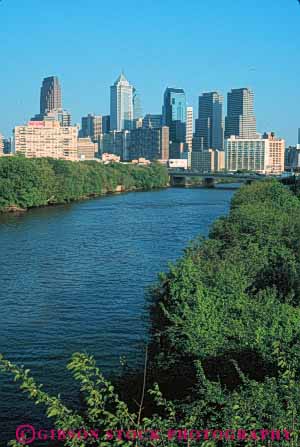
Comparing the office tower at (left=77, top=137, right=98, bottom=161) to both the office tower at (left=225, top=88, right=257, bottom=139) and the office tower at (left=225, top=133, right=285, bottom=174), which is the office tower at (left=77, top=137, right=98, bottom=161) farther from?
the office tower at (left=225, top=88, right=257, bottom=139)

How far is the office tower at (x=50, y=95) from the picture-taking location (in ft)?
431

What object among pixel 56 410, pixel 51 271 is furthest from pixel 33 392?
pixel 51 271

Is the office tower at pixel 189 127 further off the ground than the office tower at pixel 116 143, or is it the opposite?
the office tower at pixel 189 127

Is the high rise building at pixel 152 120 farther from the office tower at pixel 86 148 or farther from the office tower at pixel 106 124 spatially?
the office tower at pixel 86 148

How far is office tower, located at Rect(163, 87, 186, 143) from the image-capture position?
385 ft

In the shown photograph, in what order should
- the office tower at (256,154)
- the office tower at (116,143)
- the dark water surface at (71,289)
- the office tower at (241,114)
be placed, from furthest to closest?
the office tower at (241,114) < the office tower at (116,143) < the office tower at (256,154) < the dark water surface at (71,289)

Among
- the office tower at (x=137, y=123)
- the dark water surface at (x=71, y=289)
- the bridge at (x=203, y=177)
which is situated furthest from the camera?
the office tower at (x=137, y=123)

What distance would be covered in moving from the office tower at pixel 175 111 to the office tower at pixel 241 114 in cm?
902

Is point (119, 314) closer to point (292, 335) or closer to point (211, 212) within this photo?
point (292, 335)

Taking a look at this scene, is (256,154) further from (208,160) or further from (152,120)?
(152,120)

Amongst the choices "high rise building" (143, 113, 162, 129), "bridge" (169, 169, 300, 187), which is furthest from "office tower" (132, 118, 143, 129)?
"bridge" (169, 169, 300, 187)

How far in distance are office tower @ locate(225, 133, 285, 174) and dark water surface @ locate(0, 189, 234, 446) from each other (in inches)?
2436

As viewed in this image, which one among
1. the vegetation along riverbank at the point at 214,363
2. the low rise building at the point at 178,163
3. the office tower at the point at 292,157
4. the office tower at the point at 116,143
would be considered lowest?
the vegetation along riverbank at the point at 214,363

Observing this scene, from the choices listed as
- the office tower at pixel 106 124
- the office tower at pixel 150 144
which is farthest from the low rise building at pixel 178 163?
the office tower at pixel 106 124
